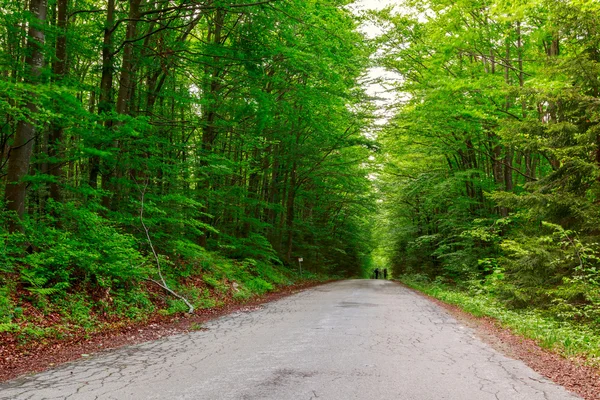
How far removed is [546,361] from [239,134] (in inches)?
468

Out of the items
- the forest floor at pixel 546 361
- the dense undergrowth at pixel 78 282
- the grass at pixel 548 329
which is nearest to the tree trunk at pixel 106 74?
the dense undergrowth at pixel 78 282

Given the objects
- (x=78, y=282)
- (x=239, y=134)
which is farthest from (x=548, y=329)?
(x=239, y=134)

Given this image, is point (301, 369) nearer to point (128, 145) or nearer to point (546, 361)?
point (546, 361)

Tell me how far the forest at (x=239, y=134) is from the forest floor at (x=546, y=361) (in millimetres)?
1751

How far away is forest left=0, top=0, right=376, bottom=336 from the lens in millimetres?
8008

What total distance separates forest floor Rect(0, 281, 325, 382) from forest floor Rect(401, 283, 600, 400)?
20.1 feet

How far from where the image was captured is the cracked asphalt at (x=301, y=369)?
4.30 metres

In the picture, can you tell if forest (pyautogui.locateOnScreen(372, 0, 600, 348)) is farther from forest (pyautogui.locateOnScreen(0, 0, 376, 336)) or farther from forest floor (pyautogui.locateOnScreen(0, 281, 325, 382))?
forest floor (pyautogui.locateOnScreen(0, 281, 325, 382))

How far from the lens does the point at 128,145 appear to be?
1070 centimetres

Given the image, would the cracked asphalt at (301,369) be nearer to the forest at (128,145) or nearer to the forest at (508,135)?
the forest at (128,145)

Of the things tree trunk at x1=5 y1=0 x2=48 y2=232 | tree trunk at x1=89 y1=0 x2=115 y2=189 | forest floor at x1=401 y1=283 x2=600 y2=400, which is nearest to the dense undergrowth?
tree trunk at x1=5 y1=0 x2=48 y2=232

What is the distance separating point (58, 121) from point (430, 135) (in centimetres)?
1693

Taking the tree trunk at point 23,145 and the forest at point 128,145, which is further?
the tree trunk at point 23,145

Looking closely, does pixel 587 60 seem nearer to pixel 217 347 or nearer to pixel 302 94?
pixel 302 94
